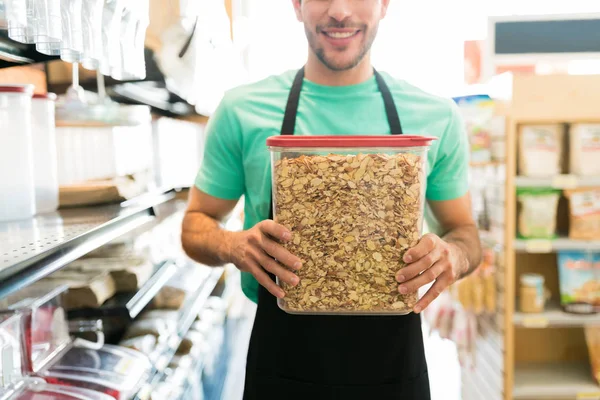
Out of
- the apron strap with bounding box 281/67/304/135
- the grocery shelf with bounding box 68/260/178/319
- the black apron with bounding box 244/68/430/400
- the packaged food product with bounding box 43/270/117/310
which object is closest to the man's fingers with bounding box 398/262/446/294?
the black apron with bounding box 244/68/430/400

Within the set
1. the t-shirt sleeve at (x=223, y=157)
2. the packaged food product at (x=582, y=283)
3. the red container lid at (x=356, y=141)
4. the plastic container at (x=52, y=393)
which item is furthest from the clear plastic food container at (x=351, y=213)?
the packaged food product at (x=582, y=283)

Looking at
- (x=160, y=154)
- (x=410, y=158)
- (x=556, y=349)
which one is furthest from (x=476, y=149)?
(x=410, y=158)

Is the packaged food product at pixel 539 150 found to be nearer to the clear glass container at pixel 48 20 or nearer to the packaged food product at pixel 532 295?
the packaged food product at pixel 532 295

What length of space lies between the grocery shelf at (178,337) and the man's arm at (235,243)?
472 mm

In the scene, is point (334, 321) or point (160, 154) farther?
point (160, 154)

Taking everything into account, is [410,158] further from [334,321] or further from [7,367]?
[7,367]

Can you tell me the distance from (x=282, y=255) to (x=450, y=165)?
2.19 feet

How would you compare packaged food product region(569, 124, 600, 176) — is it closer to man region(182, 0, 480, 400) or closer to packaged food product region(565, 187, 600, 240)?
packaged food product region(565, 187, 600, 240)

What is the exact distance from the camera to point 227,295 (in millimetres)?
3787

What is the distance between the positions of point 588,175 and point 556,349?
1.12m

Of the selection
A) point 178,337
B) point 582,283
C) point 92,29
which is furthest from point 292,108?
point 582,283

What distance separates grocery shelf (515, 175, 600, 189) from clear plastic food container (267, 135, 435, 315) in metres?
2.10

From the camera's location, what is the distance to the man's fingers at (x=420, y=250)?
105 centimetres

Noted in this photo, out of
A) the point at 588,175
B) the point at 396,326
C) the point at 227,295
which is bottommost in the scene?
the point at 227,295
